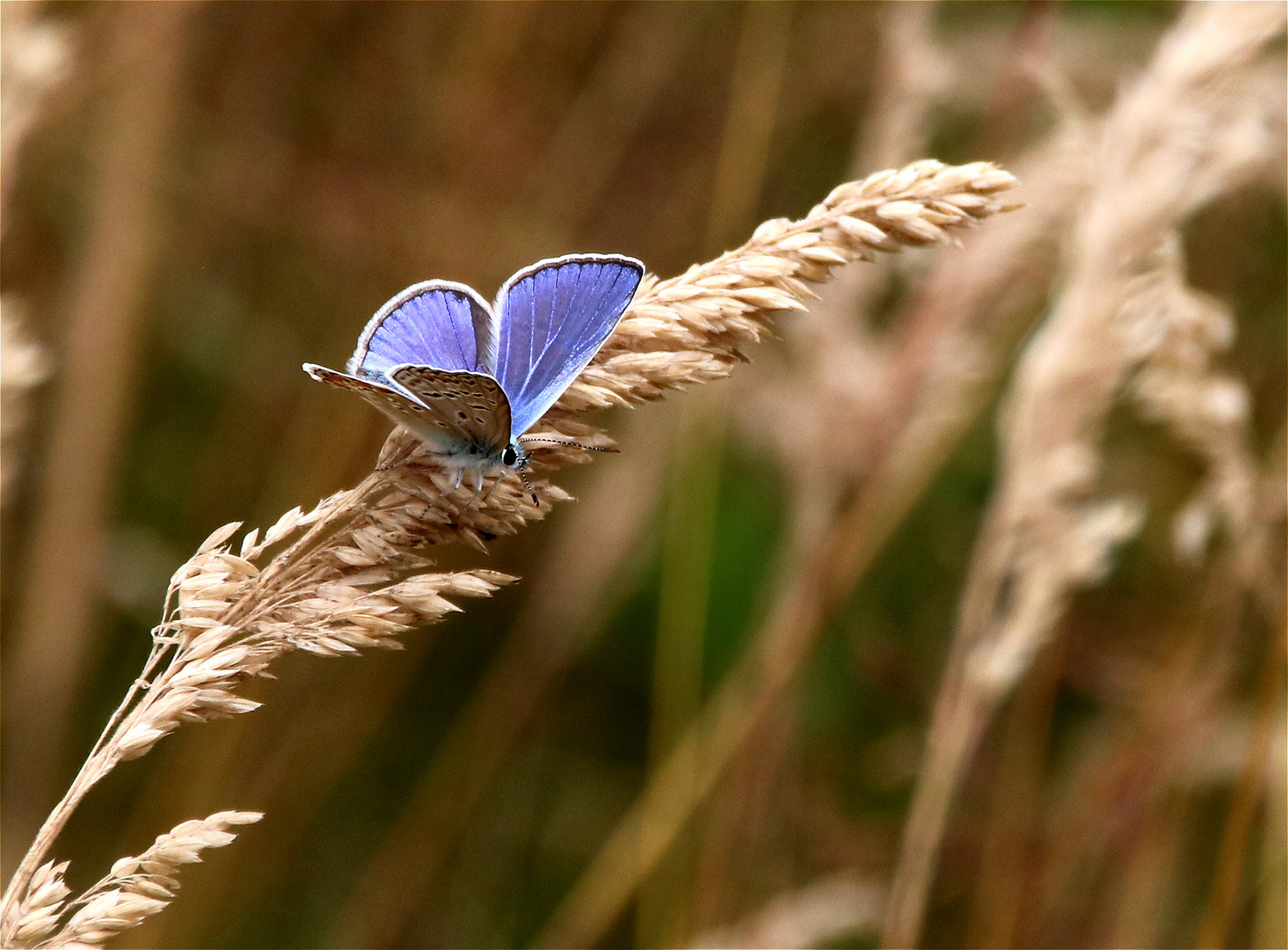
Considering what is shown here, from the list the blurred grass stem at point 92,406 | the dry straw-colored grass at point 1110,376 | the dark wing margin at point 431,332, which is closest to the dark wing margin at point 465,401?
the dark wing margin at point 431,332

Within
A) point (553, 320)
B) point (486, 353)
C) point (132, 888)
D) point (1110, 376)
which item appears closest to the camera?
point (132, 888)

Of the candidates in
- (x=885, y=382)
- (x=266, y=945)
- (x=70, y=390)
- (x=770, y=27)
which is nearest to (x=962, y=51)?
(x=770, y=27)

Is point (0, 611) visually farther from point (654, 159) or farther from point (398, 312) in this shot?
point (654, 159)

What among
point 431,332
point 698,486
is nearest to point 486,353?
point 431,332

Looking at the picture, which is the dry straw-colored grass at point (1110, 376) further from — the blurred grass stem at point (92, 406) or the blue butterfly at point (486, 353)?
the blurred grass stem at point (92, 406)

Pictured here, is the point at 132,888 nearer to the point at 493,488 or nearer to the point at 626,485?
the point at 493,488

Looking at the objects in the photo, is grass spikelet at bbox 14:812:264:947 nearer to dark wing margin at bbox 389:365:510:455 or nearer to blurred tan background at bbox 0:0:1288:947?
dark wing margin at bbox 389:365:510:455

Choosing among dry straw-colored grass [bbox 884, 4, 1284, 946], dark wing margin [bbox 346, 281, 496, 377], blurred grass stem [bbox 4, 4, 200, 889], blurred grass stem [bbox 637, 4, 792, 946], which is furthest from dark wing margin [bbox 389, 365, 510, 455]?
blurred grass stem [bbox 4, 4, 200, 889]
